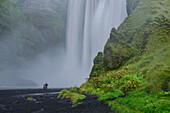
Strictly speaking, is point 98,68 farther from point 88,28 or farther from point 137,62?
point 88,28

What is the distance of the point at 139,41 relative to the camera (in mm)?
19531

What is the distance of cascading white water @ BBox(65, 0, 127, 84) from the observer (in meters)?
44.0

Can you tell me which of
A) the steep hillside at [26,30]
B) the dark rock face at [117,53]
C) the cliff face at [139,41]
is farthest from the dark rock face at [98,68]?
the steep hillside at [26,30]

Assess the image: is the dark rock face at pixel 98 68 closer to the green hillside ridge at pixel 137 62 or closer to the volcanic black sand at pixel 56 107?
the green hillside ridge at pixel 137 62

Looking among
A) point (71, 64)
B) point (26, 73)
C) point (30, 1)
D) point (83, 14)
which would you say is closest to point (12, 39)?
point (26, 73)

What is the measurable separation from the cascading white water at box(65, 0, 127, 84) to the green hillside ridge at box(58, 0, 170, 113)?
1602 centimetres

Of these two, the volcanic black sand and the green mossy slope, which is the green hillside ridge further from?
the volcanic black sand

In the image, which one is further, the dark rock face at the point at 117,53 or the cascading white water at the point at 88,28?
the cascading white water at the point at 88,28

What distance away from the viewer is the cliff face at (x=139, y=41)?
16.2 meters

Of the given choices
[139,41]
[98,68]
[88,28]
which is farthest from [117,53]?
[88,28]

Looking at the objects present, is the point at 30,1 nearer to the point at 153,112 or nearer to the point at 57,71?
the point at 57,71

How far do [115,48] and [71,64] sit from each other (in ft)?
159

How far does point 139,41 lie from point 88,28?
132 feet

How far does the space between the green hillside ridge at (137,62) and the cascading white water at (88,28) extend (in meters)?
16.0
